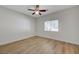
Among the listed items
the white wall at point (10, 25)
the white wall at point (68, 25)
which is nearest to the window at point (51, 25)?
the white wall at point (68, 25)

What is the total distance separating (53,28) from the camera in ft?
20.6

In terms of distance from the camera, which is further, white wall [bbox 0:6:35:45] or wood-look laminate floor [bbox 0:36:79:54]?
white wall [bbox 0:6:35:45]

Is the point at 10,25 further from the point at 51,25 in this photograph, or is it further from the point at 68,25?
the point at 68,25

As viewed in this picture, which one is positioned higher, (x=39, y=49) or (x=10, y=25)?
(x=10, y=25)

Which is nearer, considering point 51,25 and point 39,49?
point 39,49

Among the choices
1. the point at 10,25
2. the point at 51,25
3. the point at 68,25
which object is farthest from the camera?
the point at 51,25

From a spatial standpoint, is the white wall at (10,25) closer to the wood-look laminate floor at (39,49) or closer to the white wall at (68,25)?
the wood-look laminate floor at (39,49)

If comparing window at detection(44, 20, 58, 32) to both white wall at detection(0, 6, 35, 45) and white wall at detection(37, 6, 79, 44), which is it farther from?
white wall at detection(0, 6, 35, 45)

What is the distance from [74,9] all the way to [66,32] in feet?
4.74

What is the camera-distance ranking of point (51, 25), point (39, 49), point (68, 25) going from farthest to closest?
point (51, 25) < point (68, 25) < point (39, 49)

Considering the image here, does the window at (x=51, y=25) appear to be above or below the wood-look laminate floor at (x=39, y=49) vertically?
above

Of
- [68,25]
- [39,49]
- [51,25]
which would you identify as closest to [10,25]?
[39,49]


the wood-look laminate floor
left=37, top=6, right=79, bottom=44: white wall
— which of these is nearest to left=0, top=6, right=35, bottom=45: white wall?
the wood-look laminate floor
